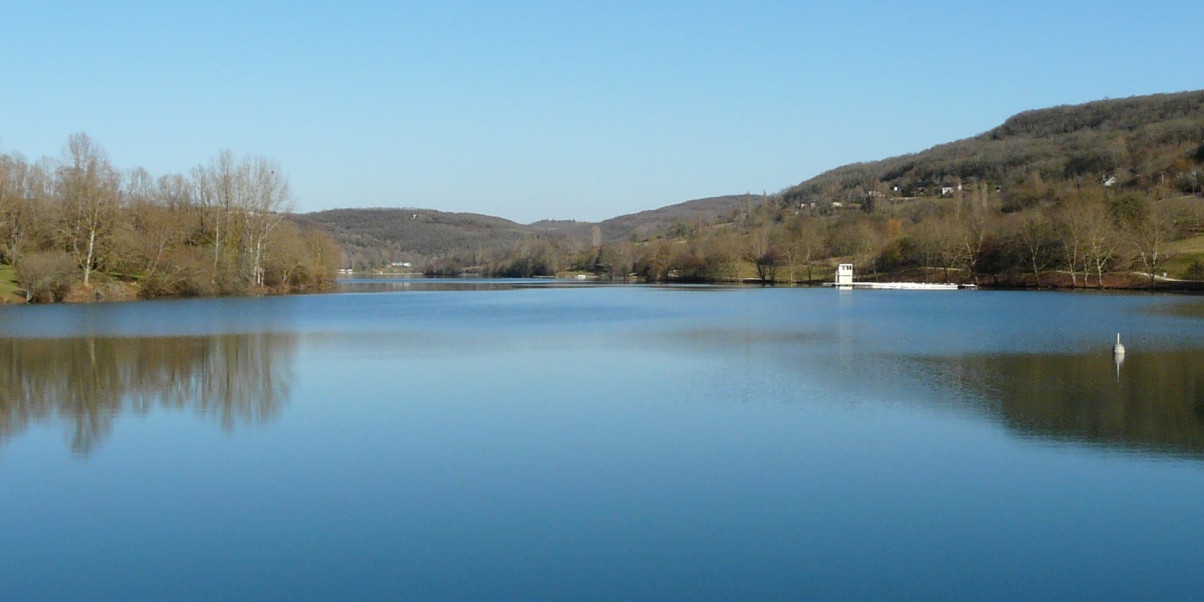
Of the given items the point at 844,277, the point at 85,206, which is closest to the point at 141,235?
the point at 85,206

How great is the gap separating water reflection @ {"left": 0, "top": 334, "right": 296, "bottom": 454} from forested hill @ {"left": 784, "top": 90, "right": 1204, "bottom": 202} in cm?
9862

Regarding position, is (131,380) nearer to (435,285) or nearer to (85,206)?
(85,206)

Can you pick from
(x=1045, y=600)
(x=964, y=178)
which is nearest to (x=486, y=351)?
(x=1045, y=600)

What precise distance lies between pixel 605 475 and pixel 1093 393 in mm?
9831

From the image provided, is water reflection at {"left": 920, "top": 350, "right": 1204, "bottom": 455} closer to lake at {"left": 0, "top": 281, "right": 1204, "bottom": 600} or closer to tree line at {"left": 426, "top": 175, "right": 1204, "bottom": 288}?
lake at {"left": 0, "top": 281, "right": 1204, "bottom": 600}

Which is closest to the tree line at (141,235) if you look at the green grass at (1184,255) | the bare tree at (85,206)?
the bare tree at (85,206)

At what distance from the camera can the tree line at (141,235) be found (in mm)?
50531

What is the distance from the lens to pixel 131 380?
18.5m

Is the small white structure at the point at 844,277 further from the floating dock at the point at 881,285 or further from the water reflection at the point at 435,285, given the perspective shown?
the water reflection at the point at 435,285

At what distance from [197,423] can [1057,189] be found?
102470 mm

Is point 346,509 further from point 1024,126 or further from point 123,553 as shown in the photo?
point 1024,126

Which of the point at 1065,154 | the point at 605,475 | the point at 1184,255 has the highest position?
the point at 1065,154

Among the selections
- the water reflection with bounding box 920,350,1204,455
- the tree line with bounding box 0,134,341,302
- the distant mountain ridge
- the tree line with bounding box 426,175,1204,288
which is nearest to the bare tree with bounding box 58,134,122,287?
the tree line with bounding box 0,134,341,302

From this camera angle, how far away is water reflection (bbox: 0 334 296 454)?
1465cm
